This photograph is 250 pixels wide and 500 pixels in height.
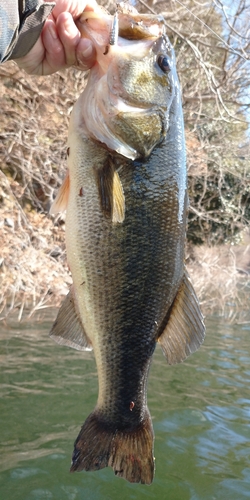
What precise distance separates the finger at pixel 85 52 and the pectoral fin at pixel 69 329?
40.5 inches

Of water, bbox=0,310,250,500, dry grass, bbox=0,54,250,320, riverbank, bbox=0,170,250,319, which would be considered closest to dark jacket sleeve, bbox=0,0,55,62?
water, bbox=0,310,250,500

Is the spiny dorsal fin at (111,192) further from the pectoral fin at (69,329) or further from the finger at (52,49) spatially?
the finger at (52,49)

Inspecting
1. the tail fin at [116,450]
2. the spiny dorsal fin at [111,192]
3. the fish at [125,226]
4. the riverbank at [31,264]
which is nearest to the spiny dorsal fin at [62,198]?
the fish at [125,226]

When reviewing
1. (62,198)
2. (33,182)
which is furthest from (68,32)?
(33,182)

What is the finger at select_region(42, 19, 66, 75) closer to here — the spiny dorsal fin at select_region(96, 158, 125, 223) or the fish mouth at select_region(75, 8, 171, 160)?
the fish mouth at select_region(75, 8, 171, 160)

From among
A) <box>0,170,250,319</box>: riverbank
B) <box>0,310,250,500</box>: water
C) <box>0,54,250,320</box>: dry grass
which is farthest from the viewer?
<box>0,54,250,320</box>: dry grass

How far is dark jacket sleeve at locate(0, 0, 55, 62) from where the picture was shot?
195 cm

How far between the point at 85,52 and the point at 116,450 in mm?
1736

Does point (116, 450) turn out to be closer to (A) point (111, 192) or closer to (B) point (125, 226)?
(B) point (125, 226)

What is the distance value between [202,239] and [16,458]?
12.0 meters

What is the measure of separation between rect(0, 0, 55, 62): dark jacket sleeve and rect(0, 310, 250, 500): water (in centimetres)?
296

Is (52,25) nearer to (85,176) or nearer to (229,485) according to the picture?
(85,176)

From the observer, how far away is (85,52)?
6.71 feet

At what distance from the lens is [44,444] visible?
4.16 metres
